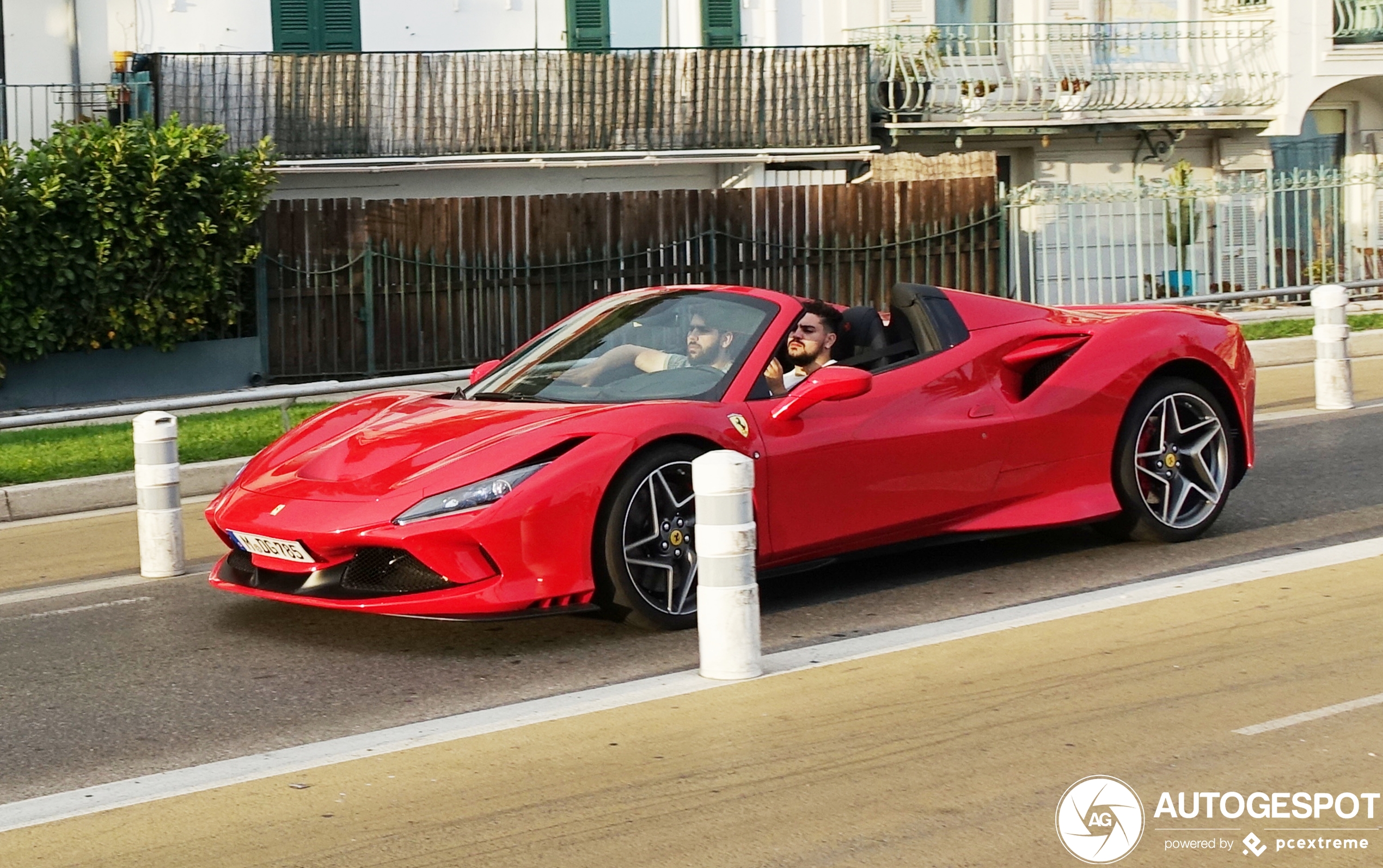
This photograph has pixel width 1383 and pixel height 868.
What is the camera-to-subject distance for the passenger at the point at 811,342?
789 centimetres

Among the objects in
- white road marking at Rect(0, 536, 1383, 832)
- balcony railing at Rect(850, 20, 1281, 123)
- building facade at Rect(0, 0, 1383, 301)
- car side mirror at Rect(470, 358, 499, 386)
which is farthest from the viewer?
balcony railing at Rect(850, 20, 1281, 123)

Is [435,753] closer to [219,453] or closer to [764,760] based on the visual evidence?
[764,760]

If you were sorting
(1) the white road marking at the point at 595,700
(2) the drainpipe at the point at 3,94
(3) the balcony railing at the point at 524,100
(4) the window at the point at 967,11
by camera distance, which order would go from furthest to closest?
(4) the window at the point at 967,11 → (3) the balcony railing at the point at 524,100 → (2) the drainpipe at the point at 3,94 → (1) the white road marking at the point at 595,700

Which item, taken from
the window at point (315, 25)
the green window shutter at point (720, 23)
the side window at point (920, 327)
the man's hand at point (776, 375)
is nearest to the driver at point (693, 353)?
the man's hand at point (776, 375)

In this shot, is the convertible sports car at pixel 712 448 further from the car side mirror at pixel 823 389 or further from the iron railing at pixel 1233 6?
the iron railing at pixel 1233 6

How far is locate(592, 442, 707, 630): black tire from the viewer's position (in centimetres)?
677

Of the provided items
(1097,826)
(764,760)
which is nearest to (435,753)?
(764,760)

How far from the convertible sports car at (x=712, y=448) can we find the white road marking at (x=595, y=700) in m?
0.59

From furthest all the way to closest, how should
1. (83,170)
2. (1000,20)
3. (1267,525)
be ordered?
(1000,20) → (83,170) → (1267,525)

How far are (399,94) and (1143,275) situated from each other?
10331 mm

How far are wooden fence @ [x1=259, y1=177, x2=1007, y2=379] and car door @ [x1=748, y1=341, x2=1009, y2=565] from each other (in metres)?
12.5

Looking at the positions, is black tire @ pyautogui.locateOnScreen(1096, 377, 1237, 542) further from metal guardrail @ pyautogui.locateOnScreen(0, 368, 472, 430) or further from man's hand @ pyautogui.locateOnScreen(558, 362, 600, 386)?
metal guardrail @ pyautogui.locateOnScreen(0, 368, 472, 430)

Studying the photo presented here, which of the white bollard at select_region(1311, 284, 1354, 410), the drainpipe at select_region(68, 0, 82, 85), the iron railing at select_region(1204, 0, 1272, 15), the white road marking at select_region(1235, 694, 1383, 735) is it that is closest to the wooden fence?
the drainpipe at select_region(68, 0, 82, 85)

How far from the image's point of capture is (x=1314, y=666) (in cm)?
615
